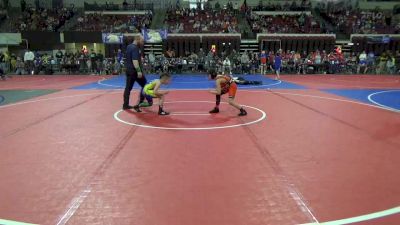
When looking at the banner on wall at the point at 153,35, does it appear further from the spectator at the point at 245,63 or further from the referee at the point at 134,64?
the referee at the point at 134,64

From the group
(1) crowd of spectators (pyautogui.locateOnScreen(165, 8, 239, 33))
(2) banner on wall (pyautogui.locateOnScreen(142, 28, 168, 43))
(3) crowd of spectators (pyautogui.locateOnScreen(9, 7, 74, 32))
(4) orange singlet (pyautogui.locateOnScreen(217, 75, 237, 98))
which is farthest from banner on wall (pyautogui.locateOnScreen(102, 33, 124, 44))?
(4) orange singlet (pyautogui.locateOnScreen(217, 75, 237, 98))

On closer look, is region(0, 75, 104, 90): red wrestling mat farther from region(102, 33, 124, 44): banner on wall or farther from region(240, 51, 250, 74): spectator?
region(240, 51, 250, 74): spectator

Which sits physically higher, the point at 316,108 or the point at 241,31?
the point at 241,31

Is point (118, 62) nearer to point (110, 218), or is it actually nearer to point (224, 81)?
point (224, 81)

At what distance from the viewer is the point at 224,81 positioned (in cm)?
870

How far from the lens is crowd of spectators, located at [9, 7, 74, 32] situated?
2844cm

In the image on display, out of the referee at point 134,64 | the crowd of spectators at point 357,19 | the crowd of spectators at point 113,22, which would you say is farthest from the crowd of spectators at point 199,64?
the referee at point 134,64

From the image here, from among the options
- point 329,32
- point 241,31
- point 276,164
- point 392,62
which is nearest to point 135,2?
point 241,31

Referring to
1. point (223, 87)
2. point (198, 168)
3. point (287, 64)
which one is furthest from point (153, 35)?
point (198, 168)

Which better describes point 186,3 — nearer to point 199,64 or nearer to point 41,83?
point 199,64

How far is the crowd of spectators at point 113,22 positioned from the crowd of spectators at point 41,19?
1431mm

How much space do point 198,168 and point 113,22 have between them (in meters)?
26.7

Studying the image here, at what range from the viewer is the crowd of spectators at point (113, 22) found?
28.1m

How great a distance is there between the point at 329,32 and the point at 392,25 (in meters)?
6.25
